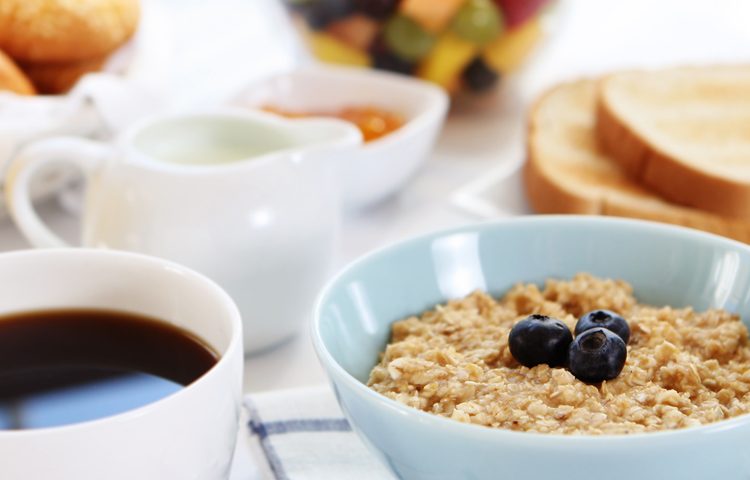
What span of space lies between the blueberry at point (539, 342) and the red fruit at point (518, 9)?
2.89 ft

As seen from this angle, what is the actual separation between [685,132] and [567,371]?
2.61ft

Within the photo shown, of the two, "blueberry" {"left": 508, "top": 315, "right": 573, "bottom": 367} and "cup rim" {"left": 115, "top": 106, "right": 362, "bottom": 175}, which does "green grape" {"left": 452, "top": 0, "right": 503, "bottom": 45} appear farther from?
"blueberry" {"left": 508, "top": 315, "right": 573, "bottom": 367}

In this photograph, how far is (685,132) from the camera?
4.92 ft

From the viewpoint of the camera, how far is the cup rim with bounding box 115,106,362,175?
109cm

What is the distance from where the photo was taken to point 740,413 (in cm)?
75

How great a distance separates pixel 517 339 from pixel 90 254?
350 mm

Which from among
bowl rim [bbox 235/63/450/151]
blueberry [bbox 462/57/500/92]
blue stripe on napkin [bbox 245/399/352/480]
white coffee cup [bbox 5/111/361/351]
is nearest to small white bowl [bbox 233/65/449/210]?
bowl rim [bbox 235/63/450/151]

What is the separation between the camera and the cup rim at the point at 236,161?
1.09 metres

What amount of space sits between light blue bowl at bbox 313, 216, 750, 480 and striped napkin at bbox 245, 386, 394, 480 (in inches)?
3.4

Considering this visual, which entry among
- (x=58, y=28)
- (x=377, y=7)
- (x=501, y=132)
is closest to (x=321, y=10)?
(x=377, y=7)

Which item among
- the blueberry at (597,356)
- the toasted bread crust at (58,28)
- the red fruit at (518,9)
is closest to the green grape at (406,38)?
the red fruit at (518,9)

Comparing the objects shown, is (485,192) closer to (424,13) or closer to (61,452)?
(424,13)

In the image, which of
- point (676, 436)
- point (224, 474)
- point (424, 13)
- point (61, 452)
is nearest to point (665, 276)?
point (676, 436)

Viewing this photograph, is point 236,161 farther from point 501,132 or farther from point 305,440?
point 501,132
